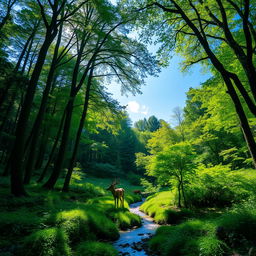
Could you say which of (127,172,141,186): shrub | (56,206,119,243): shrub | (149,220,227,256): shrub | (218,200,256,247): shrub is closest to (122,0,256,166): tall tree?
(218,200,256,247): shrub

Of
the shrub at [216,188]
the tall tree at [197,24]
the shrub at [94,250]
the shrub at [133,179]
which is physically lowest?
the shrub at [94,250]

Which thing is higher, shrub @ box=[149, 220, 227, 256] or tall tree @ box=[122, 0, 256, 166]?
tall tree @ box=[122, 0, 256, 166]

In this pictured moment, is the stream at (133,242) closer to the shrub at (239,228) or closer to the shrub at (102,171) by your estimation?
the shrub at (239,228)

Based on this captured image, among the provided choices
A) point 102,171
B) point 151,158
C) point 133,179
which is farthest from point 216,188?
point 102,171

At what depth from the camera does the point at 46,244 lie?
2.96 metres

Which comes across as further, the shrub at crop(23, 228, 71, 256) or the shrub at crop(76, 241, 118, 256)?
the shrub at crop(76, 241, 118, 256)

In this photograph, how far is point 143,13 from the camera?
6855mm

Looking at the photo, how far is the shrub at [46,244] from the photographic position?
9.35ft

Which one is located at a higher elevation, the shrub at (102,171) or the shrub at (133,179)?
the shrub at (102,171)

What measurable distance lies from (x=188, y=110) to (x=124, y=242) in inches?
804

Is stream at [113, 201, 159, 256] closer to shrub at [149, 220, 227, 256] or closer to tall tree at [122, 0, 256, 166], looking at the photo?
shrub at [149, 220, 227, 256]

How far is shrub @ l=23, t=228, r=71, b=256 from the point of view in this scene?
9.35 ft

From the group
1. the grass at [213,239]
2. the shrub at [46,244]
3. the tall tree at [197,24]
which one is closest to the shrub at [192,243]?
the grass at [213,239]

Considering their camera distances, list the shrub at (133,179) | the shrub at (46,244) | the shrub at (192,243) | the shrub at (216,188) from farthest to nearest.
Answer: the shrub at (133,179) < the shrub at (216,188) < the shrub at (192,243) < the shrub at (46,244)
